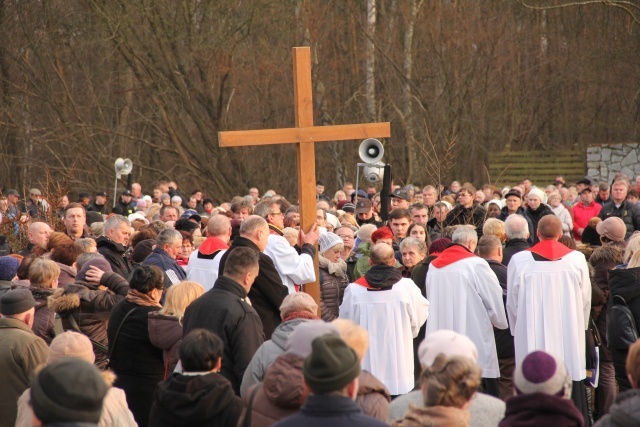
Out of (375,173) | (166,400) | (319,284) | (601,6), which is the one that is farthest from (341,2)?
(166,400)

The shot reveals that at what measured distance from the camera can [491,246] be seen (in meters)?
8.21

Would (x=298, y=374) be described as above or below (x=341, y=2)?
below

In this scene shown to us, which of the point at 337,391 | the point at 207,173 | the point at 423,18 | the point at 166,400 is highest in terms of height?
the point at 423,18

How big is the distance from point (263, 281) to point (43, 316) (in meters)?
1.65

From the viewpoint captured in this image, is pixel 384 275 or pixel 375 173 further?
pixel 375 173

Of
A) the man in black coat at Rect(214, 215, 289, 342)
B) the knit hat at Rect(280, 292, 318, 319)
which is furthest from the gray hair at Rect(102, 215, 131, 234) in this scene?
the knit hat at Rect(280, 292, 318, 319)

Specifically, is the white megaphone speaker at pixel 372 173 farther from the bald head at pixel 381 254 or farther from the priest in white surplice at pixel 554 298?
the bald head at pixel 381 254

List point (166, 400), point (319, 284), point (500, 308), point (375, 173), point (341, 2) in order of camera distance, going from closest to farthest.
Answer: point (166, 400), point (500, 308), point (319, 284), point (375, 173), point (341, 2)

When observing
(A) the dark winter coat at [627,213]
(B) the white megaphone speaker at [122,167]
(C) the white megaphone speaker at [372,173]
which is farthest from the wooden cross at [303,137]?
(B) the white megaphone speaker at [122,167]

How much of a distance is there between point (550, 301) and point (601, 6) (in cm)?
2702

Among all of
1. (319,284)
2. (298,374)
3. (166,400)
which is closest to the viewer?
(298,374)

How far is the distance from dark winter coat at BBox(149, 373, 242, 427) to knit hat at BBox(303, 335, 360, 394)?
1.10 m

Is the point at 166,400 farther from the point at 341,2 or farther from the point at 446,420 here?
the point at 341,2

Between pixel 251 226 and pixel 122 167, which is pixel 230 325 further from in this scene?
pixel 122 167
